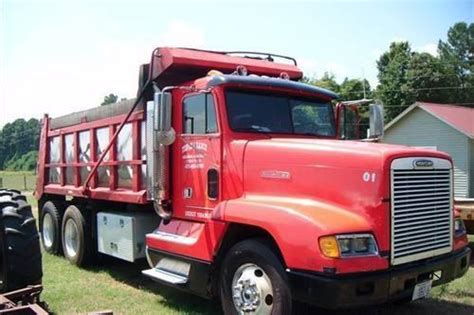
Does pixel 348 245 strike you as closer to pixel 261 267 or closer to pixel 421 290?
pixel 261 267

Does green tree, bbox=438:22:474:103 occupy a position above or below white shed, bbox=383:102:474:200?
above

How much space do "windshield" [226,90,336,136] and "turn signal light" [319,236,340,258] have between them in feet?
6.23

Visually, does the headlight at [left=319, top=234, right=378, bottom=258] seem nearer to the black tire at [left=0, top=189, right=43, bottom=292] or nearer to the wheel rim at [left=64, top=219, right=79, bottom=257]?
the black tire at [left=0, top=189, right=43, bottom=292]

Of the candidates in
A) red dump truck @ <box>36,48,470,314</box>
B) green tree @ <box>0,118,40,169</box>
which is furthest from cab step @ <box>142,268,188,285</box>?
green tree @ <box>0,118,40,169</box>

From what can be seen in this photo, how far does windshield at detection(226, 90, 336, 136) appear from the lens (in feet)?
20.7

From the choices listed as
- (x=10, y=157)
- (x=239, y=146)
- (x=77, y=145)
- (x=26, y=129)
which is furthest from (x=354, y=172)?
(x=26, y=129)

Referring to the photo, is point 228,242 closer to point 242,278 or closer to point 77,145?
point 242,278

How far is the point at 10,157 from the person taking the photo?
98.0 m

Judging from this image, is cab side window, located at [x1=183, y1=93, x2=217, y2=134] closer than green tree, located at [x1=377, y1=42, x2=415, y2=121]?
Yes

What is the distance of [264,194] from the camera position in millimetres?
5852

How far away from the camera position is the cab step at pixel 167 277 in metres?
6.31

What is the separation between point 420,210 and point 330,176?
936mm

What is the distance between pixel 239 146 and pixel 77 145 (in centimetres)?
450

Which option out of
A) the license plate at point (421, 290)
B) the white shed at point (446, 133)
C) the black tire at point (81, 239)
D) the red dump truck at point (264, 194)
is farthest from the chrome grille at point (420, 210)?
the white shed at point (446, 133)
